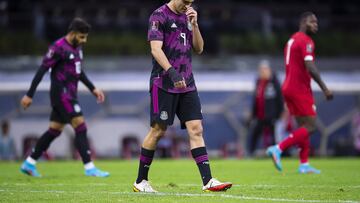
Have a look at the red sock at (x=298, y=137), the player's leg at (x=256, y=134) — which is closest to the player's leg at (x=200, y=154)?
the red sock at (x=298, y=137)

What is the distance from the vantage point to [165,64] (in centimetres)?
923

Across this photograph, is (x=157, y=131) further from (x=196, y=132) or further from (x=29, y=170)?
(x=29, y=170)

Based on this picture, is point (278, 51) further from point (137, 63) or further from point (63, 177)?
point (63, 177)

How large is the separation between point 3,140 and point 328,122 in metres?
9.01

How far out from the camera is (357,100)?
961 inches

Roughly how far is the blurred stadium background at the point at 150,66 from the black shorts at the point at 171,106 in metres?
13.7

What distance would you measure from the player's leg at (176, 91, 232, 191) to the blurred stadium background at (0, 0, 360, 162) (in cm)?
1368

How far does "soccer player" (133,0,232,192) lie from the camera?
31.0 ft

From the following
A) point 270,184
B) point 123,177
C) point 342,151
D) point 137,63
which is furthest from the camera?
point 137,63

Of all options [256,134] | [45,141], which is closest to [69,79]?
[45,141]

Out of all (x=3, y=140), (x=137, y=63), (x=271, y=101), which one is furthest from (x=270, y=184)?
(x=137, y=63)

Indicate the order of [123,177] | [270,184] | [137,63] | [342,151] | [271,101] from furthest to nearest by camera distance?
[137,63] < [342,151] < [271,101] < [123,177] < [270,184]

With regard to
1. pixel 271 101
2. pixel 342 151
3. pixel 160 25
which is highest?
pixel 160 25

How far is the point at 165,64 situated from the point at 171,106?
1.72ft
